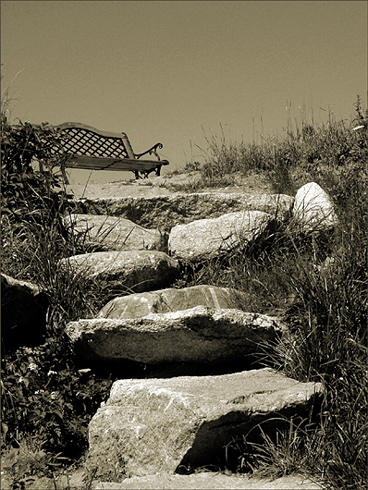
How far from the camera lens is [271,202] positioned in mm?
6090

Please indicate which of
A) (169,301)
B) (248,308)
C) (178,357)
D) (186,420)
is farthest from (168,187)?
(186,420)

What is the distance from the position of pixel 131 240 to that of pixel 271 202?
1460 millimetres

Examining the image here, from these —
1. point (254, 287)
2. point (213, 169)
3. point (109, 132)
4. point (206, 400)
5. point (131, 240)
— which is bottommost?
point (206, 400)

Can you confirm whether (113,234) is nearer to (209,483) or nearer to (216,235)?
(216,235)

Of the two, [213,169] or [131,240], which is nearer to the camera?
[131,240]

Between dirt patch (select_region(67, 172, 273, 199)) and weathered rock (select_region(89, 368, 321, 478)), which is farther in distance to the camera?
dirt patch (select_region(67, 172, 273, 199))

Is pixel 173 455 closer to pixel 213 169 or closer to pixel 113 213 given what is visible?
pixel 113 213

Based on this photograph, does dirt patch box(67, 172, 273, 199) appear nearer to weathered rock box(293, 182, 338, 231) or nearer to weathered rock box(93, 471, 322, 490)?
weathered rock box(293, 182, 338, 231)

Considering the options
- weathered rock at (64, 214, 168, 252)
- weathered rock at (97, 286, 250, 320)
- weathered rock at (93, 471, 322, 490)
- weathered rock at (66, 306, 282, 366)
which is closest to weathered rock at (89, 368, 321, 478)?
weathered rock at (93, 471, 322, 490)

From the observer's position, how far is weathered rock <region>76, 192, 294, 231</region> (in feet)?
20.7

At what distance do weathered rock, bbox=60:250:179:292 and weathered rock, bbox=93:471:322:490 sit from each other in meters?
1.84

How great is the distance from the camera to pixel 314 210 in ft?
19.5

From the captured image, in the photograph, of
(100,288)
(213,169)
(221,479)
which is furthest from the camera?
(213,169)

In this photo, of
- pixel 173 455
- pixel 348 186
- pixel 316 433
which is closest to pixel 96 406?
pixel 173 455
